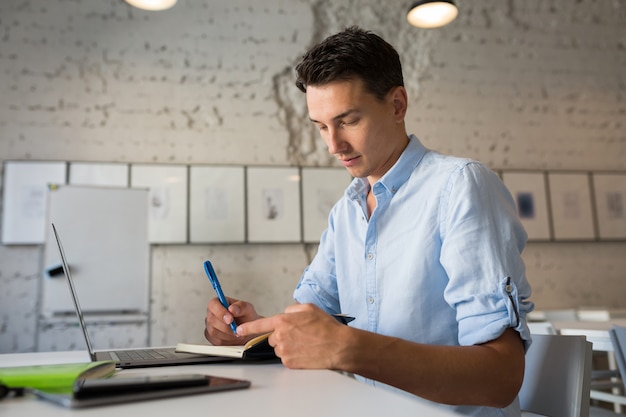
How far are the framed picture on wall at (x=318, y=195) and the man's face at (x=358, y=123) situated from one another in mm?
2877

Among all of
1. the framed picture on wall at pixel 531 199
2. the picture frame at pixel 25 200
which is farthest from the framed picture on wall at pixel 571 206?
the picture frame at pixel 25 200

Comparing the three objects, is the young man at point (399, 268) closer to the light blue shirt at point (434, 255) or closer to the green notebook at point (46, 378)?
the light blue shirt at point (434, 255)

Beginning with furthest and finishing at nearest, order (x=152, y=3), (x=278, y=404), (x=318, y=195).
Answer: (x=318, y=195) < (x=152, y=3) < (x=278, y=404)

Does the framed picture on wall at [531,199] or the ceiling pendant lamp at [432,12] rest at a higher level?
the ceiling pendant lamp at [432,12]

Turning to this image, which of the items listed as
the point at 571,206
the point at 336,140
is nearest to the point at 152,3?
the point at 336,140

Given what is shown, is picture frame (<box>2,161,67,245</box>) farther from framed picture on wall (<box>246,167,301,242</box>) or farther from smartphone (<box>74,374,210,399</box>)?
smartphone (<box>74,374,210,399</box>)

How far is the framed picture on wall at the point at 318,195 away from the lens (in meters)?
4.16

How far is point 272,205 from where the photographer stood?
4.11 metres

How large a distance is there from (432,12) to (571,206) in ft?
7.40

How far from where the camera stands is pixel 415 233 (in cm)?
112

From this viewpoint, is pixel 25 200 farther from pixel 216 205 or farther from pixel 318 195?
pixel 318 195

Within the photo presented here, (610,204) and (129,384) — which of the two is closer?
(129,384)

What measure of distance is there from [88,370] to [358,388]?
1.16ft

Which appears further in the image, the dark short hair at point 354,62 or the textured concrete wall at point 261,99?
the textured concrete wall at point 261,99
